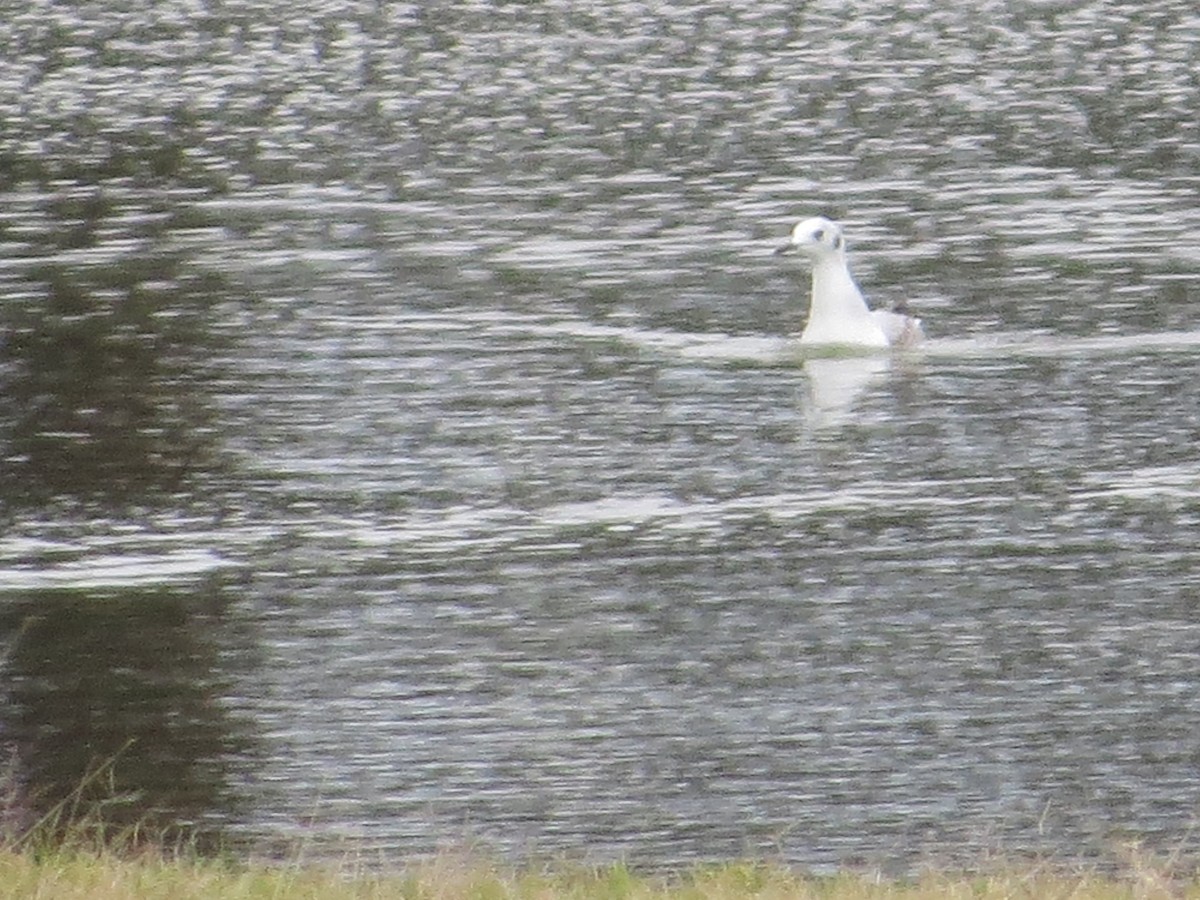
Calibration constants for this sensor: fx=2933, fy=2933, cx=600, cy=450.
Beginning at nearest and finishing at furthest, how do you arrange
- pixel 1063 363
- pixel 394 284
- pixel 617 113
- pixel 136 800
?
pixel 136 800 < pixel 1063 363 < pixel 394 284 < pixel 617 113

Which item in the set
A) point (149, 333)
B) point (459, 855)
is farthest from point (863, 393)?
point (459, 855)

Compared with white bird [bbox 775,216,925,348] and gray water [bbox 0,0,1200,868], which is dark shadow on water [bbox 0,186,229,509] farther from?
white bird [bbox 775,216,925,348]

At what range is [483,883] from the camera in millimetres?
8391

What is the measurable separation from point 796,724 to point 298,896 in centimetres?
368

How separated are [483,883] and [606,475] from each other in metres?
6.93

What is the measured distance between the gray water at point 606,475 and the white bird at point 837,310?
7.1 inches

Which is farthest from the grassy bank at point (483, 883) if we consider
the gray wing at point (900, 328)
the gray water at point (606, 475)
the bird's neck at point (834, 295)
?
the bird's neck at point (834, 295)

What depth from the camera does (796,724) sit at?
11422mm

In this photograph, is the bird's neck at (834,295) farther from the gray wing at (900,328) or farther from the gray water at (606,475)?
the gray water at (606,475)

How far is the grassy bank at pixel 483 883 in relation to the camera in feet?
26.6

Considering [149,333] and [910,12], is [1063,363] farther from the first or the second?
[910,12]

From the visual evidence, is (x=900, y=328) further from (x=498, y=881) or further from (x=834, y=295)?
(x=498, y=881)

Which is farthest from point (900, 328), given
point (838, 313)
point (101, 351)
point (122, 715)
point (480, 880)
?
point (480, 880)

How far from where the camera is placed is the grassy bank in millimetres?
8094
